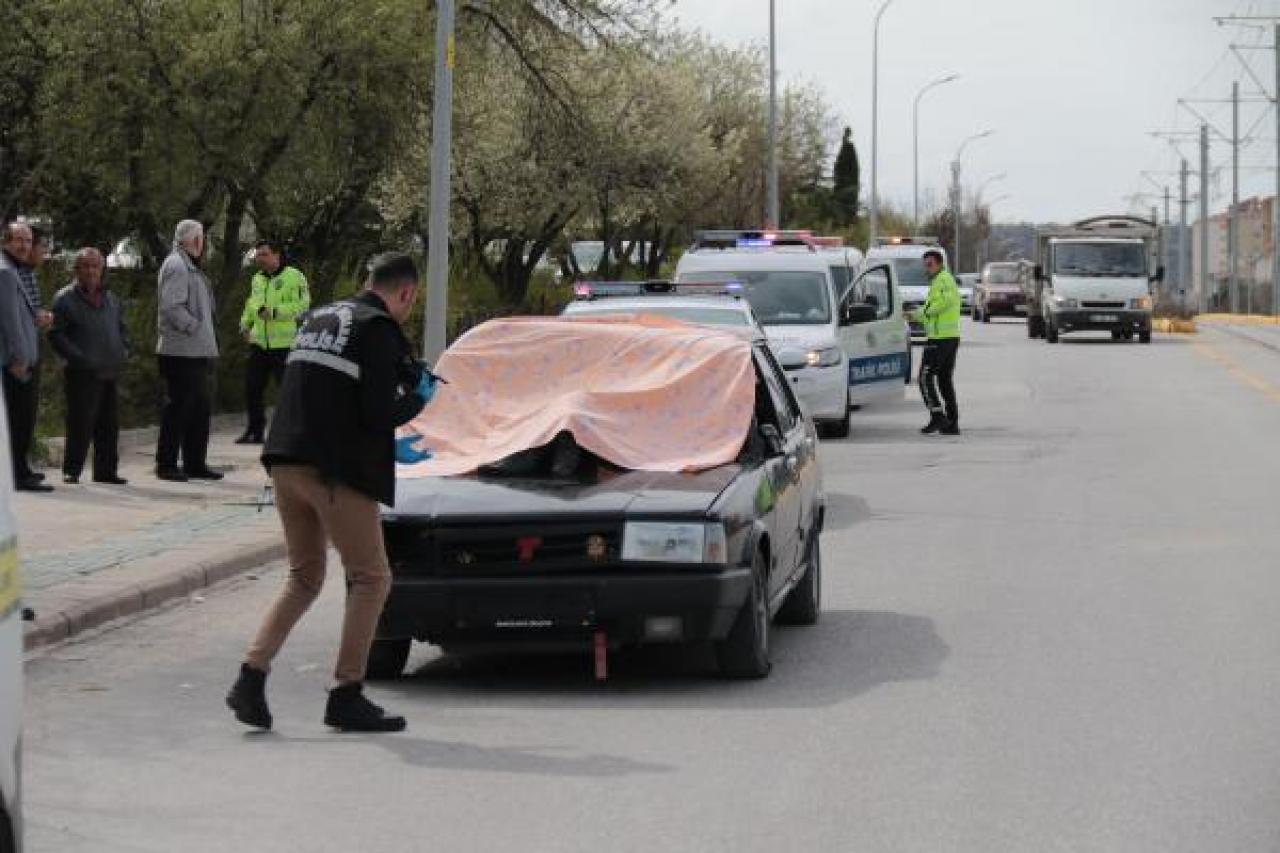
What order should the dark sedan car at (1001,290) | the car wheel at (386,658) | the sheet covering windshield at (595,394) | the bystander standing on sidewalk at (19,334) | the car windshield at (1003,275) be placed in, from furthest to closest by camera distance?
the car windshield at (1003,275) < the dark sedan car at (1001,290) < the bystander standing on sidewalk at (19,334) < the sheet covering windshield at (595,394) < the car wheel at (386,658)

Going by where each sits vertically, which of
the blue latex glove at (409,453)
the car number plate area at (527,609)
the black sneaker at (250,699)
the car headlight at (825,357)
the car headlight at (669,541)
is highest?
the blue latex glove at (409,453)

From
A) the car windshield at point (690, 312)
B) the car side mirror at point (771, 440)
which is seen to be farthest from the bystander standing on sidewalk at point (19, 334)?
the car side mirror at point (771, 440)

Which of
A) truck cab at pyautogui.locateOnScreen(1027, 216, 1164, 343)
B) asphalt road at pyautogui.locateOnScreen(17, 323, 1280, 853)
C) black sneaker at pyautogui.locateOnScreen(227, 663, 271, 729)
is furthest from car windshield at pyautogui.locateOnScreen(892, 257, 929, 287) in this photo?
black sneaker at pyautogui.locateOnScreen(227, 663, 271, 729)

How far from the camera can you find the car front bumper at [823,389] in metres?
24.8

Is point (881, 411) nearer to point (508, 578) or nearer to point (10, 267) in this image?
point (10, 267)

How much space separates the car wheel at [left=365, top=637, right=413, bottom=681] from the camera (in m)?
10.6

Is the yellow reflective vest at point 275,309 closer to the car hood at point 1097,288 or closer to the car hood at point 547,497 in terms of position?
the car hood at point 547,497

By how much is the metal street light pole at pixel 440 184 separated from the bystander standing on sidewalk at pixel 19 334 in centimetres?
399

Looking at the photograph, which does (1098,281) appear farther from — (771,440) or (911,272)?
(771,440)

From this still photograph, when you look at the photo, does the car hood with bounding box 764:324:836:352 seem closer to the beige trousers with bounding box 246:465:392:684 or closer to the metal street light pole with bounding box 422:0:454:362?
the metal street light pole with bounding box 422:0:454:362

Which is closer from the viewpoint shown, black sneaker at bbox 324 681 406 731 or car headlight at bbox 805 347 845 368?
black sneaker at bbox 324 681 406 731

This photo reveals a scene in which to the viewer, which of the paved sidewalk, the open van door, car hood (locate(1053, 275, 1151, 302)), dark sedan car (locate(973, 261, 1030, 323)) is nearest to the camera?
the paved sidewalk

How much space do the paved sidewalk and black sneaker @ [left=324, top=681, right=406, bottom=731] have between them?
170 cm

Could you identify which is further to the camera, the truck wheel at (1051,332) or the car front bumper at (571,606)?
the truck wheel at (1051,332)
